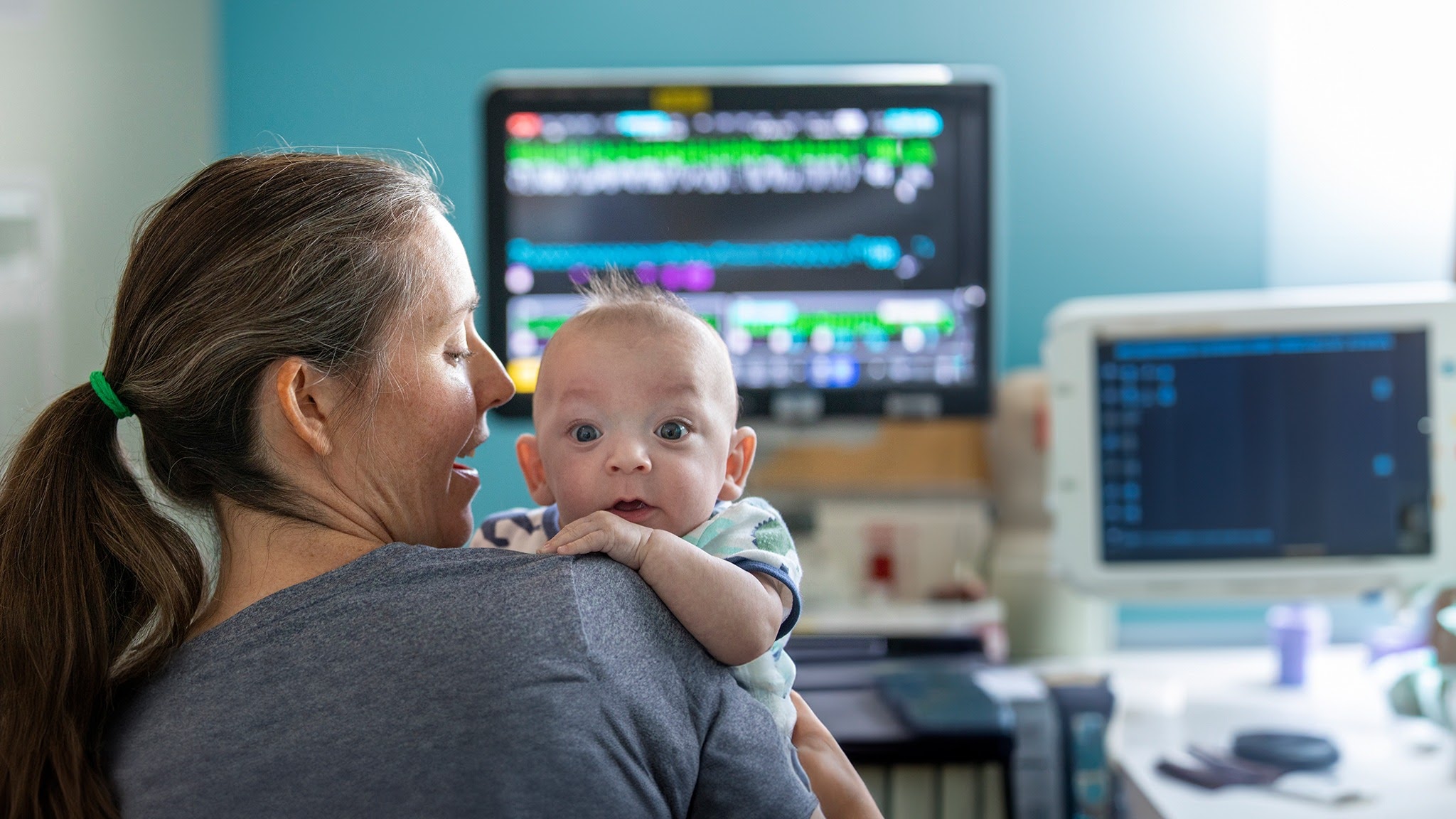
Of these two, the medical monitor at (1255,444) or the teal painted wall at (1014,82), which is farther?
the teal painted wall at (1014,82)

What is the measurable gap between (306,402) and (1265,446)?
4.71ft

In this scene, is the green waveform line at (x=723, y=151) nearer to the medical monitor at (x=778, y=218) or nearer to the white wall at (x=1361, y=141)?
the medical monitor at (x=778, y=218)

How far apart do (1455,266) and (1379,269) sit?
26 centimetres

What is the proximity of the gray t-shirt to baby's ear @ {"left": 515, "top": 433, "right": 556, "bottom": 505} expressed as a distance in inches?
10.1

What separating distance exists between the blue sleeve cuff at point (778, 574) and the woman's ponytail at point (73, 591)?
41 centimetres

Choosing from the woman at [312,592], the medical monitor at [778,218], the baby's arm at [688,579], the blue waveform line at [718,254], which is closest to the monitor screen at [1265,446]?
the medical monitor at [778,218]

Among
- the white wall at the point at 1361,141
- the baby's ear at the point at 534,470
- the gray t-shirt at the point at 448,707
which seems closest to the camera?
the gray t-shirt at the point at 448,707

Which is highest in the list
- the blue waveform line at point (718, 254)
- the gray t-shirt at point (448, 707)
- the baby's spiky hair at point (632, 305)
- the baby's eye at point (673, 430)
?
the blue waveform line at point (718, 254)

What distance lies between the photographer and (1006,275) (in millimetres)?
2979

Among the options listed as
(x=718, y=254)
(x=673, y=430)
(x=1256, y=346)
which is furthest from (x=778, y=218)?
(x=673, y=430)

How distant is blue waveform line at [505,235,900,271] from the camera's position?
2.14 metres

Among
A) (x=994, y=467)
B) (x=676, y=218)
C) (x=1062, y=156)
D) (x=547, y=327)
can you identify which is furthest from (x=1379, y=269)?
(x=547, y=327)

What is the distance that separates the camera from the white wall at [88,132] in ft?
7.55

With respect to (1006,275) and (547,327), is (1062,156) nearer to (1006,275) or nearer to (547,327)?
(1006,275)
